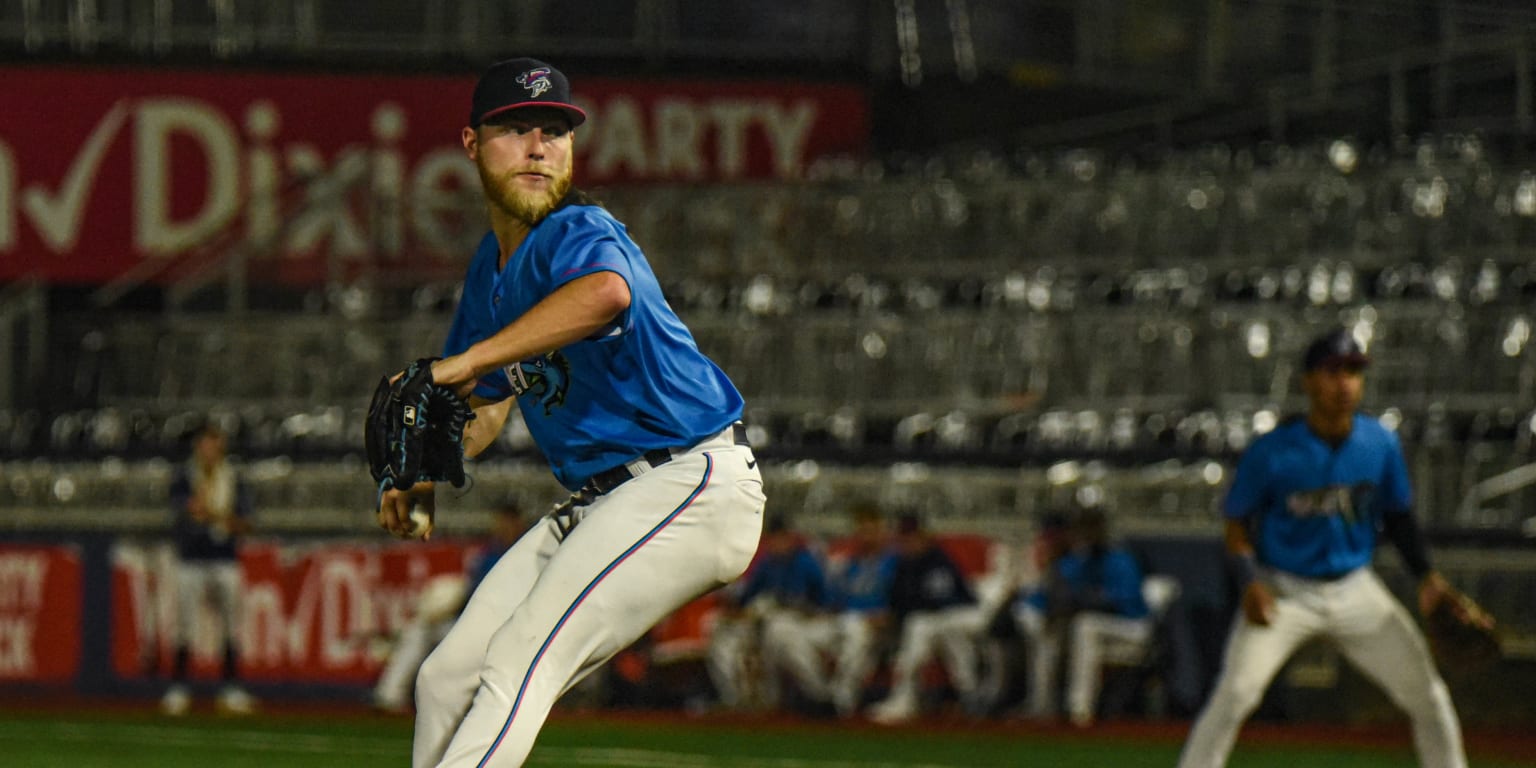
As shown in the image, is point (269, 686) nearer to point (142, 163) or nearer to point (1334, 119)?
point (142, 163)

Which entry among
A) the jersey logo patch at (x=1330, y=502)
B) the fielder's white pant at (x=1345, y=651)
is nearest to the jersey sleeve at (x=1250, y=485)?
the jersey logo patch at (x=1330, y=502)

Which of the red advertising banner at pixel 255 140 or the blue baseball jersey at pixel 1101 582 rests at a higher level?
the red advertising banner at pixel 255 140

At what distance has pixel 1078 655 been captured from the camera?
45.0ft

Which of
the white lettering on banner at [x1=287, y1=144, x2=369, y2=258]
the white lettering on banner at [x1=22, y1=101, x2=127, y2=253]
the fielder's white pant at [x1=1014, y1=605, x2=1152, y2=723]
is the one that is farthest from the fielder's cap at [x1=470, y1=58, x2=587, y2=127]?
the white lettering on banner at [x1=22, y1=101, x2=127, y2=253]

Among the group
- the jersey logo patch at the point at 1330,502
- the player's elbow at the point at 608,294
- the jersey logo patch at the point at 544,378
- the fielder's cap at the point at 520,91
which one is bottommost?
the jersey logo patch at the point at 1330,502

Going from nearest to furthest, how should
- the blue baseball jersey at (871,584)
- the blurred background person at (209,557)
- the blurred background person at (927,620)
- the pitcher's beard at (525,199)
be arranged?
the pitcher's beard at (525,199) → the blurred background person at (927,620) → the blue baseball jersey at (871,584) → the blurred background person at (209,557)

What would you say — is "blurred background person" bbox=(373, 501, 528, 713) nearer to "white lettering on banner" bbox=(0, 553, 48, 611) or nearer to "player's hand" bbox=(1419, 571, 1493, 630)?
"white lettering on banner" bbox=(0, 553, 48, 611)

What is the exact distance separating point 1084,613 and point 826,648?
1.83 metres

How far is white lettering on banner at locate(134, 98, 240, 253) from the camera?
20.2 meters

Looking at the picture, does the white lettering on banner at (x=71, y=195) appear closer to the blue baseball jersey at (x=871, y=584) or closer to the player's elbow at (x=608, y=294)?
the blue baseball jersey at (x=871, y=584)

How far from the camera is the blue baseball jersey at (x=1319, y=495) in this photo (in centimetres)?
774

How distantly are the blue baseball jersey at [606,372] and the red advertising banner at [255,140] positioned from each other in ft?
49.9

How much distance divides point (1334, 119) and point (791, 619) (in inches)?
277

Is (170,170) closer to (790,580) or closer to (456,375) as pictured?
(790,580)
